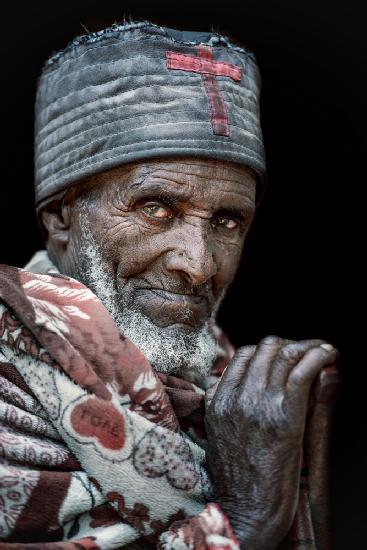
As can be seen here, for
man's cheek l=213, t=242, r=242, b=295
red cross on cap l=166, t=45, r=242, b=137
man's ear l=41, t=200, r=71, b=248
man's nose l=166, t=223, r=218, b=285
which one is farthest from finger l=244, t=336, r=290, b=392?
man's ear l=41, t=200, r=71, b=248

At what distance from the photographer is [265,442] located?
205 centimetres

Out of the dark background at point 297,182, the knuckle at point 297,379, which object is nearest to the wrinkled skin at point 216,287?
the knuckle at point 297,379

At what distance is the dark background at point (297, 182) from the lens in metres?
3.40

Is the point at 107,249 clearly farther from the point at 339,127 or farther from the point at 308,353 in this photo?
the point at 339,127

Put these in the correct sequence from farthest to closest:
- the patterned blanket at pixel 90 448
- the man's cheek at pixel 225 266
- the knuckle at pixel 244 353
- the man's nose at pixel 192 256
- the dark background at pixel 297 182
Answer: the dark background at pixel 297 182 < the man's cheek at pixel 225 266 < the man's nose at pixel 192 256 < the knuckle at pixel 244 353 < the patterned blanket at pixel 90 448

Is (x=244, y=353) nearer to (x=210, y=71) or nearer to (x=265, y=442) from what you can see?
(x=265, y=442)

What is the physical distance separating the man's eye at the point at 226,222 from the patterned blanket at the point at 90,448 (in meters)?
0.67

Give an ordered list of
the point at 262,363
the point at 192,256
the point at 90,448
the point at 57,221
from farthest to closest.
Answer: the point at 57,221 → the point at 192,256 → the point at 262,363 → the point at 90,448

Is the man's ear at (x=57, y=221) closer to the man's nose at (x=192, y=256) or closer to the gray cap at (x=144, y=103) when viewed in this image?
the gray cap at (x=144, y=103)

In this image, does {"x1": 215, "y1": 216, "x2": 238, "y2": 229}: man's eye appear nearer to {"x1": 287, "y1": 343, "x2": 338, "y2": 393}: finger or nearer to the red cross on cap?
the red cross on cap

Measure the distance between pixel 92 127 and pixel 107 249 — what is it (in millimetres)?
418

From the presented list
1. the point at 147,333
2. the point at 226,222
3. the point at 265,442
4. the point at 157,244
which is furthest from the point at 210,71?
the point at 265,442

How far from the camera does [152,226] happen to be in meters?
2.57

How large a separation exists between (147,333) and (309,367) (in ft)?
2.21
